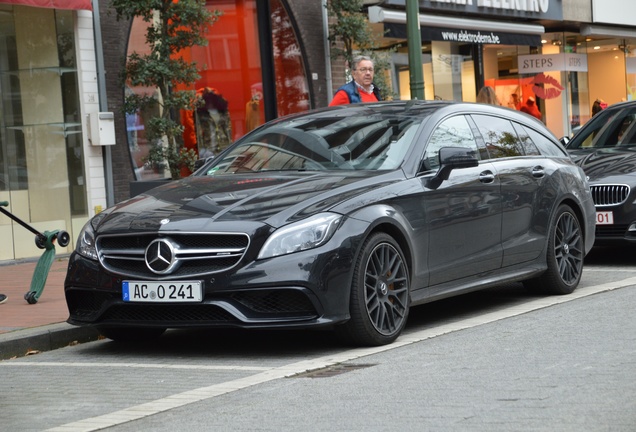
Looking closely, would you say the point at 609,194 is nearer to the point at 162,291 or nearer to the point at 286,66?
the point at 162,291

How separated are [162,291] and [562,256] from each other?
386 centimetres

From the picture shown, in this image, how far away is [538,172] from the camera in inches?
378

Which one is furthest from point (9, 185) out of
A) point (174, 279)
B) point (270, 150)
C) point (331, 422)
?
point (331, 422)

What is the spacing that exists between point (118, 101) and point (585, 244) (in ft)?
25.5

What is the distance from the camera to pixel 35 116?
15.4 metres

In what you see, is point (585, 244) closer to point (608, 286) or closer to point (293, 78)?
point (608, 286)

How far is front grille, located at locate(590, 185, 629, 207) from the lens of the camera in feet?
38.9

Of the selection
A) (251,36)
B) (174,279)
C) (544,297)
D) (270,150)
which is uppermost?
(251,36)

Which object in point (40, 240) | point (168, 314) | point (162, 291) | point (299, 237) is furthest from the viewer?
point (40, 240)

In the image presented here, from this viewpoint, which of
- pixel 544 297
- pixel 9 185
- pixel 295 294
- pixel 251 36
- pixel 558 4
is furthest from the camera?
pixel 558 4

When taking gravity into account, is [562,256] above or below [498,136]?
below

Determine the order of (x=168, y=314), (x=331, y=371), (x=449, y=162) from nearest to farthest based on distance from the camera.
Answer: (x=331, y=371) → (x=168, y=314) → (x=449, y=162)

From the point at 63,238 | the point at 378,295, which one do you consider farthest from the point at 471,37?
the point at 378,295

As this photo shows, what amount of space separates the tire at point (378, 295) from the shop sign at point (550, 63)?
21146 mm
